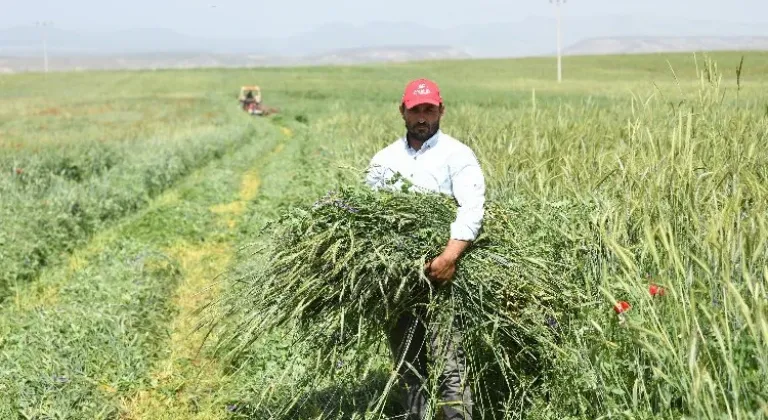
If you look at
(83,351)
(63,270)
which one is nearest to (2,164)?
(63,270)

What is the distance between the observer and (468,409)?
3402 mm

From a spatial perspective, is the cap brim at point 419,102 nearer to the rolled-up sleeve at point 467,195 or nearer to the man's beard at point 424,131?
the man's beard at point 424,131

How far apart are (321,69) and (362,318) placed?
84122 mm

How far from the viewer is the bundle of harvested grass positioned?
320 cm

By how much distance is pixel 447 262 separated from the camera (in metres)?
3.11

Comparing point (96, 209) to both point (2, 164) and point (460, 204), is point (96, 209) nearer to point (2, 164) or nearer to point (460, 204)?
point (2, 164)

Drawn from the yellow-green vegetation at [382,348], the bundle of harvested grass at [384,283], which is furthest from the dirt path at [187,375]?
the bundle of harvested grass at [384,283]

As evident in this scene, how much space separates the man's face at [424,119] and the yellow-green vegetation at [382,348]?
0.35m

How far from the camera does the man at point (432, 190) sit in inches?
127

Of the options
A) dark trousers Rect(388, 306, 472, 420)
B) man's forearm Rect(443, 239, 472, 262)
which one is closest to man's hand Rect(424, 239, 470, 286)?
man's forearm Rect(443, 239, 472, 262)

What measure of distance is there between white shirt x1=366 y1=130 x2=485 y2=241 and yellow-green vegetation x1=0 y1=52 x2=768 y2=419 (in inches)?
6.5

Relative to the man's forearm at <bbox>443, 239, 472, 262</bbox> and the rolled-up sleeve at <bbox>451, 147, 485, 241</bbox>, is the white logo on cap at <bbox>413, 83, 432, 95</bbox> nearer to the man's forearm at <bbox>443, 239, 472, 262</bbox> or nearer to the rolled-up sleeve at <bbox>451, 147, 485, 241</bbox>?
the rolled-up sleeve at <bbox>451, 147, 485, 241</bbox>

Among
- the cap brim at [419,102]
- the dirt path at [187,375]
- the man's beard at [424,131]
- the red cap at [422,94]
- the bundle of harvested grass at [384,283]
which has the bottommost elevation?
the dirt path at [187,375]

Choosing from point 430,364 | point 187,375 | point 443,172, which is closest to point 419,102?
point 443,172
